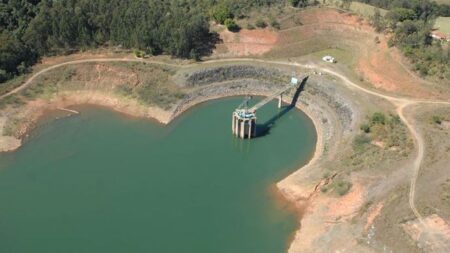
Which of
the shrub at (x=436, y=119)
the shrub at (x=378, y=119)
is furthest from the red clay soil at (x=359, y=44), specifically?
the shrub at (x=378, y=119)

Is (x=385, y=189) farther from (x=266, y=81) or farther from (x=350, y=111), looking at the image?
(x=266, y=81)

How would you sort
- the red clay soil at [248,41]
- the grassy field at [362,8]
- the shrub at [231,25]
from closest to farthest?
the red clay soil at [248,41], the shrub at [231,25], the grassy field at [362,8]

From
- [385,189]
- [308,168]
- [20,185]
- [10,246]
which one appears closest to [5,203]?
[20,185]

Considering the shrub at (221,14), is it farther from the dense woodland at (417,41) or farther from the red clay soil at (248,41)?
the dense woodland at (417,41)

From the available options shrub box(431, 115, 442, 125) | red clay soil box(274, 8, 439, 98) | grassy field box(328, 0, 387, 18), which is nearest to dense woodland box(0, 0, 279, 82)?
red clay soil box(274, 8, 439, 98)

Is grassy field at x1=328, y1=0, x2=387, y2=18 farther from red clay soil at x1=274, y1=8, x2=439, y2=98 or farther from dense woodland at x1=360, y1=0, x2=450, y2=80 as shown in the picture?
dense woodland at x1=360, y1=0, x2=450, y2=80

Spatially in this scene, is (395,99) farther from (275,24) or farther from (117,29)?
(117,29)

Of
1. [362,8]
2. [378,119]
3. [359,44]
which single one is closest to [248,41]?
[359,44]
